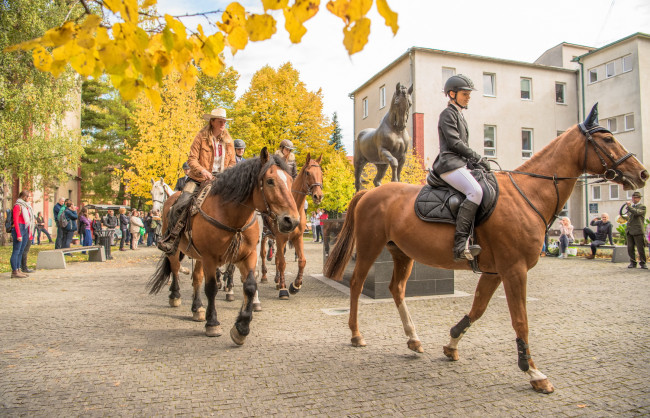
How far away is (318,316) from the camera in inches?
246

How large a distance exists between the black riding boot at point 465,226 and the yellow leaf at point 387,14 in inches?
102

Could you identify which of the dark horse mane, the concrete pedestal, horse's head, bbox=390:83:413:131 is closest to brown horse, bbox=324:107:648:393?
the dark horse mane

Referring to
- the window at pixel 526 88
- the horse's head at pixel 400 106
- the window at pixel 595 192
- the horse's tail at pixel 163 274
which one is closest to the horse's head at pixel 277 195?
the horse's tail at pixel 163 274

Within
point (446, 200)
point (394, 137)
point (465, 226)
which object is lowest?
point (465, 226)

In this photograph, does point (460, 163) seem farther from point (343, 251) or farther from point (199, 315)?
point (199, 315)

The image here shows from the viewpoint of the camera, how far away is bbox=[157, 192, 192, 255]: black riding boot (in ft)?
17.9

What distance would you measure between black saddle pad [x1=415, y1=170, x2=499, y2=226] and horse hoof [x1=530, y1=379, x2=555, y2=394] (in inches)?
58.9

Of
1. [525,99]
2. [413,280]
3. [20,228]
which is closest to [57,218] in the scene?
[20,228]

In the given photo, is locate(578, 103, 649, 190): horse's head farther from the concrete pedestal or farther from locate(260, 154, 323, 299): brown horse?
locate(260, 154, 323, 299): brown horse

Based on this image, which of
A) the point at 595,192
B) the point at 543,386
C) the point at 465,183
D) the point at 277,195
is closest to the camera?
the point at 543,386

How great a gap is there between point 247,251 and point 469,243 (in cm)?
270

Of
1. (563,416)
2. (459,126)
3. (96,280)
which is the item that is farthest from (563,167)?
(96,280)

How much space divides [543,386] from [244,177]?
366 cm

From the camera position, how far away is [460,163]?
4160mm
